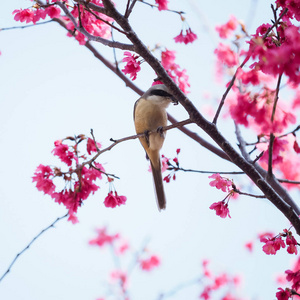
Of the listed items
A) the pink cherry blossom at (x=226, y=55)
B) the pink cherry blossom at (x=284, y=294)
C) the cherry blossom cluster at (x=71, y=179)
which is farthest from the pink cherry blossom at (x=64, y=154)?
the pink cherry blossom at (x=226, y=55)

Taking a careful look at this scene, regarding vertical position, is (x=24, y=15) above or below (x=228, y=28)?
below

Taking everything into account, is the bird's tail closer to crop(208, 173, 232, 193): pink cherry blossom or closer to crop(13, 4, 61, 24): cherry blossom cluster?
crop(208, 173, 232, 193): pink cherry blossom

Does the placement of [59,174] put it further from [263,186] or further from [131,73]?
[263,186]

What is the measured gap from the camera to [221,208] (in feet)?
8.48

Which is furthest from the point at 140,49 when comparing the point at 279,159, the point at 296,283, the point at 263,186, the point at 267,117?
the point at 296,283

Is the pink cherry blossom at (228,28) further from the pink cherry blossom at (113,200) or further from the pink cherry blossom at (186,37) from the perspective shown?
the pink cherry blossom at (113,200)

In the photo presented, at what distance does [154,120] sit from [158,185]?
0.66m

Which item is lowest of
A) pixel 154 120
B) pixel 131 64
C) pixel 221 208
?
pixel 221 208

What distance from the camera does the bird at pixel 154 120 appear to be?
12.1ft

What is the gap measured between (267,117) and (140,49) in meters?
0.89

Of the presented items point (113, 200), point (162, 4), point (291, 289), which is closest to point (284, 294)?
point (291, 289)

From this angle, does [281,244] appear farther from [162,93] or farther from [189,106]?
[162,93]

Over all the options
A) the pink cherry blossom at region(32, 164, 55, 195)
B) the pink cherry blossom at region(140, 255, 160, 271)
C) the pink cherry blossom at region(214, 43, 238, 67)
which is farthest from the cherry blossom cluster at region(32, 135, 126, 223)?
the pink cherry blossom at region(140, 255, 160, 271)

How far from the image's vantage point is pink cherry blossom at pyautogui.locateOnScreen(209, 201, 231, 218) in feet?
8.46
